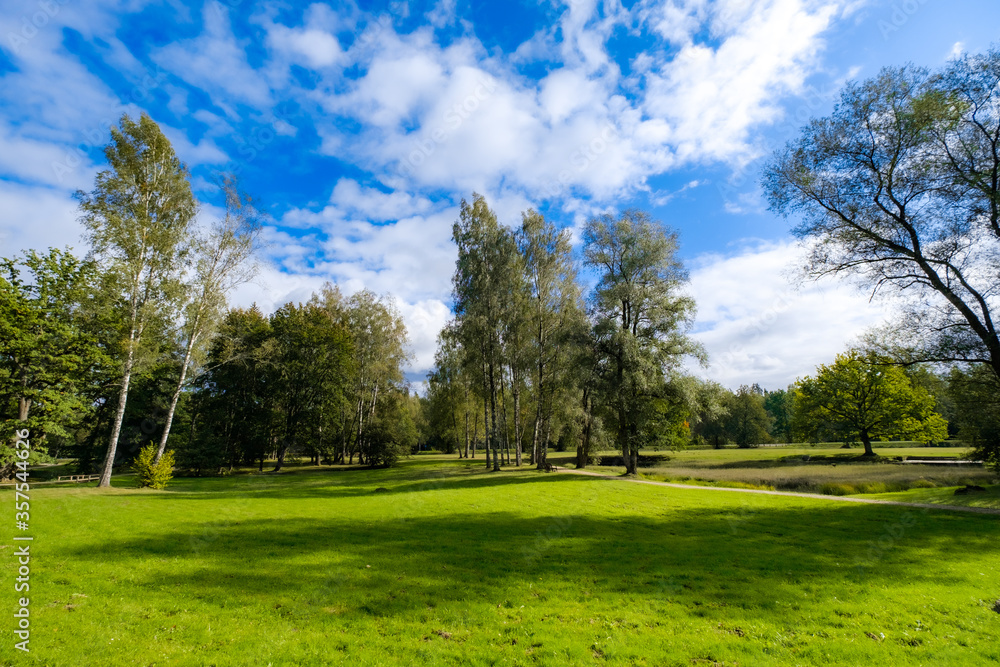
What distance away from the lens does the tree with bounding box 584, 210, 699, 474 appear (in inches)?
1120

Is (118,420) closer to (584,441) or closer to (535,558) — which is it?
(535,558)

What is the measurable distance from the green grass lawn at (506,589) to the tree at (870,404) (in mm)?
39817

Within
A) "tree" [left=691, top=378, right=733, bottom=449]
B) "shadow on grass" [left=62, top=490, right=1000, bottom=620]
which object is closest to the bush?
"shadow on grass" [left=62, top=490, right=1000, bottom=620]

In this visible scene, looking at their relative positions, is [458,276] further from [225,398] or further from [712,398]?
[225,398]

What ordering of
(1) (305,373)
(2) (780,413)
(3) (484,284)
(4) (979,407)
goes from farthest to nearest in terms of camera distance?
(2) (780,413) → (1) (305,373) → (3) (484,284) → (4) (979,407)

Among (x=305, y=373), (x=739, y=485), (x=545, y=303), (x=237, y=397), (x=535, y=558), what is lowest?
(x=739, y=485)

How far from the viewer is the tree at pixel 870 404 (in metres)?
44.6

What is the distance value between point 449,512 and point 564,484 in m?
10.7

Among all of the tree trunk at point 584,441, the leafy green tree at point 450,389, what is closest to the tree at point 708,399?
the tree trunk at point 584,441

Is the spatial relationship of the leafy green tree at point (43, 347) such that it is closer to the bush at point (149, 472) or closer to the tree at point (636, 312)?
the bush at point (149, 472)

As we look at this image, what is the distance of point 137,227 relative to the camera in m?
22.4

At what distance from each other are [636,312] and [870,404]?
3704 cm

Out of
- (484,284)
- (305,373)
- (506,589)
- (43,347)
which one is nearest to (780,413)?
(484,284)

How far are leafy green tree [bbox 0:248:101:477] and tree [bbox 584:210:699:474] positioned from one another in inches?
1184
